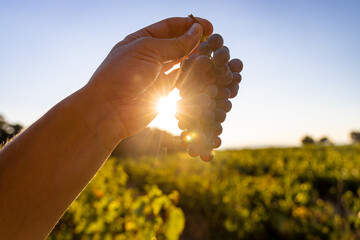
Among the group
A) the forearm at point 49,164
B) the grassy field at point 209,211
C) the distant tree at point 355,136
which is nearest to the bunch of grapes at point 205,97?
the forearm at point 49,164

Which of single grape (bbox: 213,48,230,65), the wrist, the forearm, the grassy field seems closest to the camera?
the forearm

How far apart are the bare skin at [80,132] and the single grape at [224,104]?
0.42 meters

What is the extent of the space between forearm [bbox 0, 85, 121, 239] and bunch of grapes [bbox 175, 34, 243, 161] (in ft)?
1.54

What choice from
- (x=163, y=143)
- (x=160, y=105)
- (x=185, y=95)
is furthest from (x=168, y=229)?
(x=185, y=95)

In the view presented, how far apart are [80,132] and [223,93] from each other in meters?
0.80

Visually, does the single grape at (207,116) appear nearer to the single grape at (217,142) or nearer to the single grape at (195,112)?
the single grape at (195,112)

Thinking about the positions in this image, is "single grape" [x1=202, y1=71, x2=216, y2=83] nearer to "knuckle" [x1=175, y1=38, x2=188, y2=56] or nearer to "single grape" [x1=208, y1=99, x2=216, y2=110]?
"single grape" [x1=208, y1=99, x2=216, y2=110]

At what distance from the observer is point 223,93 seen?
4.89ft

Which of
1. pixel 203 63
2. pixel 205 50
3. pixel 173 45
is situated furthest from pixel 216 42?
pixel 173 45

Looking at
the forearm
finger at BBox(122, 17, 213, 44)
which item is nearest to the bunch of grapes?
finger at BBox(122, 17, 213, 44)

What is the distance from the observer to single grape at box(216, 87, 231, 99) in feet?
4.89

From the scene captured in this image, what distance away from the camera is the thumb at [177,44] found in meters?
1.57

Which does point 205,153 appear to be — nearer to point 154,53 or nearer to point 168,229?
point 154,53

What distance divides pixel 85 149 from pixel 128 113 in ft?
1.29
